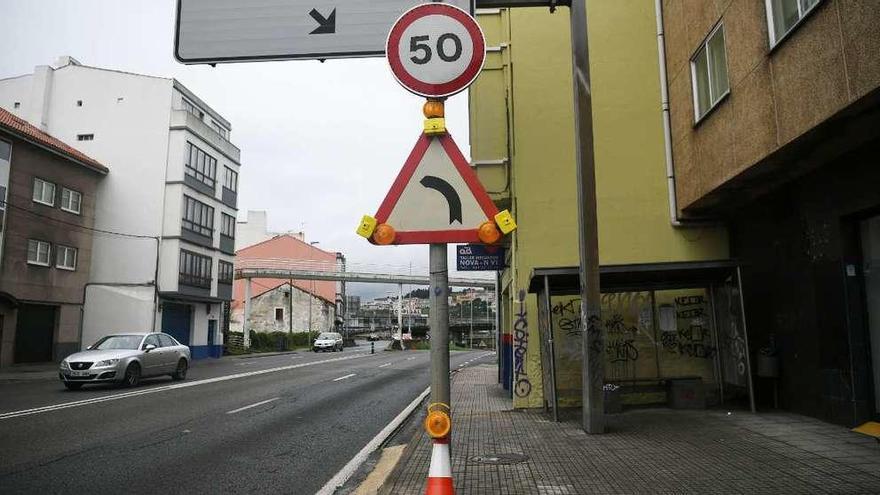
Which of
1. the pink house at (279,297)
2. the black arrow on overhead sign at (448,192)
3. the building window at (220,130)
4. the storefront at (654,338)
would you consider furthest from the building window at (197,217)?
the black arrow on overhead sign at (448,192)

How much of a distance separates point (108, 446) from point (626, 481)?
643cm

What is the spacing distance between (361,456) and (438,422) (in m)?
5.39

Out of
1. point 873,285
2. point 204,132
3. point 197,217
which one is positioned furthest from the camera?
point 204,132

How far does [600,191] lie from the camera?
11.4 meters

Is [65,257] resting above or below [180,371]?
above

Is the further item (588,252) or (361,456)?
(588,252)

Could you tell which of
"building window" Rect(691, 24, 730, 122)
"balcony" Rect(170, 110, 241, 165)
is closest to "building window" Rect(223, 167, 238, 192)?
"balcony" Rect(170, 110, 241, 165)

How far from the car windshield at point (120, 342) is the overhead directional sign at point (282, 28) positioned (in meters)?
15.8

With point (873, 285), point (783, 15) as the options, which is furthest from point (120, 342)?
point (873, 285)

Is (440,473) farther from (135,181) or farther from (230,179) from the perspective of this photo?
(230,179)

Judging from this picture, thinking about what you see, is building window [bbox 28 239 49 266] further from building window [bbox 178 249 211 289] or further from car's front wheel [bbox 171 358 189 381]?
car's front wheel [bbox 171 358 189 381]

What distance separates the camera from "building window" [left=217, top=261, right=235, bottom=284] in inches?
1594

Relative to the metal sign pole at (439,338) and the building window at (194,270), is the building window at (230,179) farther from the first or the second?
the metal sign pole at (439,338)

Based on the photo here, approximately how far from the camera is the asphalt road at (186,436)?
639cm
